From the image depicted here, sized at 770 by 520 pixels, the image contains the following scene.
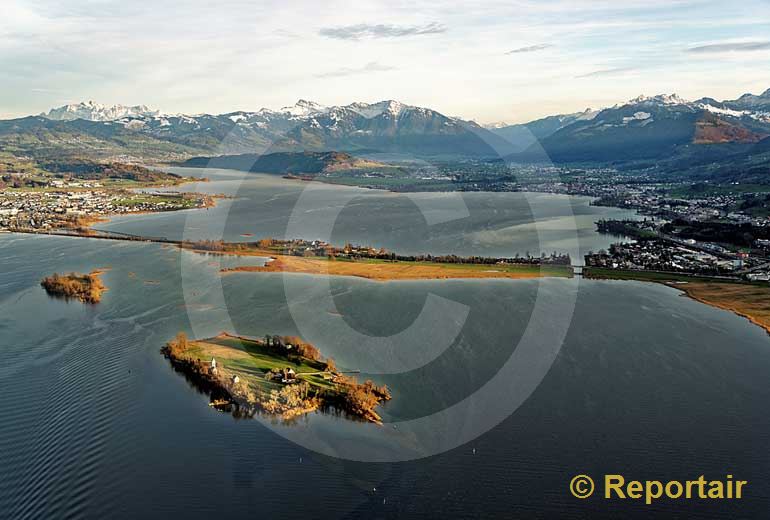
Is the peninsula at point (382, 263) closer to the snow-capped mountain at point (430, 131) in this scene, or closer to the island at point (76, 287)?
the island at point (76, 287)

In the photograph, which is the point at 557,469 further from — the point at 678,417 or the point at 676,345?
the point at 676,345

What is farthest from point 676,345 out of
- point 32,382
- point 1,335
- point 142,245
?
point 142,245

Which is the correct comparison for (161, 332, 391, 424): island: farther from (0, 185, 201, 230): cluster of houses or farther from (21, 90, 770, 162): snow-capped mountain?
(21, 90, 770, 162): snow-capped mountain

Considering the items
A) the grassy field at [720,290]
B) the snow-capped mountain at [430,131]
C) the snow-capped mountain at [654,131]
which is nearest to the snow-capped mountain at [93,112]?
the snow-capped mountain at [430,131]

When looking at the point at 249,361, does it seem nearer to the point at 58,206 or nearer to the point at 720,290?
the point at 720,290

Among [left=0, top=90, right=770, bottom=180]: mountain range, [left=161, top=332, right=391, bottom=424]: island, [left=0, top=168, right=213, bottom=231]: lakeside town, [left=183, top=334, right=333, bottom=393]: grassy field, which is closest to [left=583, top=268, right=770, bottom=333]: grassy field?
[left=161, top=332, right=391, bottom=424]: island

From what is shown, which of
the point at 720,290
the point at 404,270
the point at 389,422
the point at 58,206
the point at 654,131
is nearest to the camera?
the point at 389,422

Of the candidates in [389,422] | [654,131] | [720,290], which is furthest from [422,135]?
[389,422]
